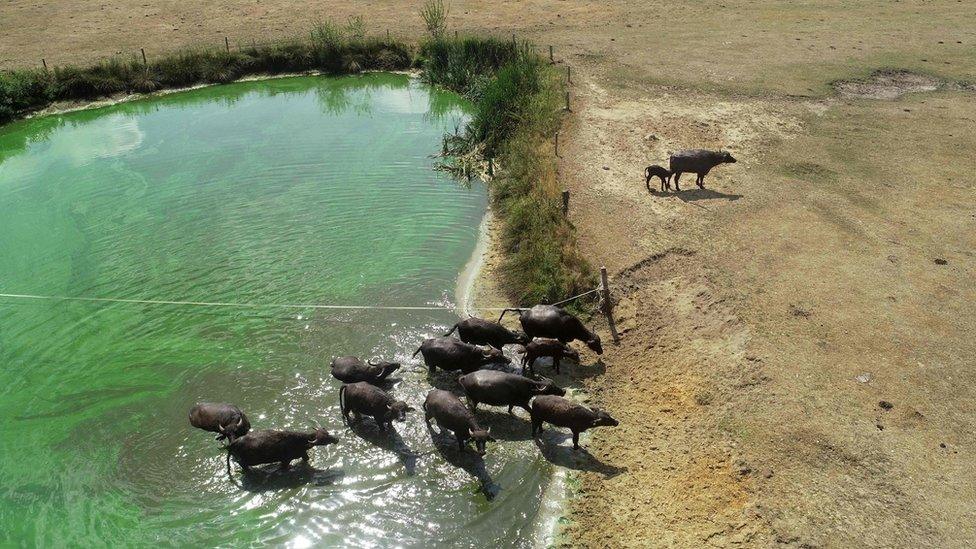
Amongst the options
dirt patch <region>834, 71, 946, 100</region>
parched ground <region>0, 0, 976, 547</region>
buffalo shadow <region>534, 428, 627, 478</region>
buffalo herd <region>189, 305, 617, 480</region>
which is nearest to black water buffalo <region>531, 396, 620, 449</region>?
buffalo herd <region>189, 305, 617, 480</region>

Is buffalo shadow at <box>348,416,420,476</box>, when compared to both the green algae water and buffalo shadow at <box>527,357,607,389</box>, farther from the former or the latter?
buffalo shadow at <box>527,357,607,389</box>

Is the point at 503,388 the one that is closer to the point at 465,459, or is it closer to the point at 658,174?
the point at 465,459

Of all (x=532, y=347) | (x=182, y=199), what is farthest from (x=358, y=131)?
(x=532, y=347)

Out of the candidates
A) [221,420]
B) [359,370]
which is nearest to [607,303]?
[359,370]

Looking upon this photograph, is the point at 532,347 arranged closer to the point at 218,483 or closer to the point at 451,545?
the point at 451,545

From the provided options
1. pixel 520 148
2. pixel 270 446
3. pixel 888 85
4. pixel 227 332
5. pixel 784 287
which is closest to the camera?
pixel 270 446

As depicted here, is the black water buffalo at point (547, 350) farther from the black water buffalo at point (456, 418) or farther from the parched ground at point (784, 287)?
the black water buffalo at point (456, 418)
